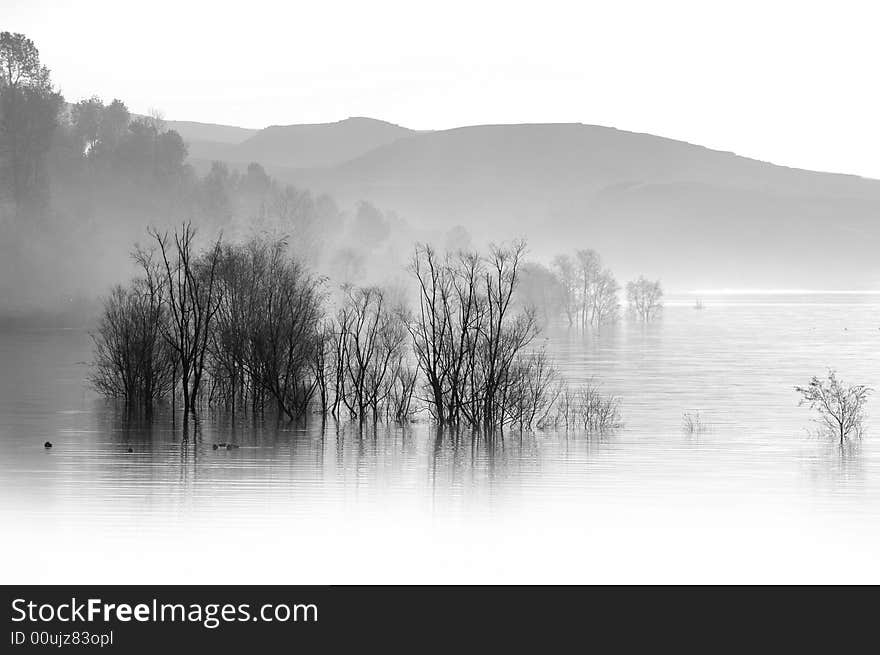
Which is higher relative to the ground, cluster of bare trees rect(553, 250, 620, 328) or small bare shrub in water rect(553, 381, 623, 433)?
cluster of bare trees rect(553, 250, 620, 328)

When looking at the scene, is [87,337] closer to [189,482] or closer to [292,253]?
[292,253]

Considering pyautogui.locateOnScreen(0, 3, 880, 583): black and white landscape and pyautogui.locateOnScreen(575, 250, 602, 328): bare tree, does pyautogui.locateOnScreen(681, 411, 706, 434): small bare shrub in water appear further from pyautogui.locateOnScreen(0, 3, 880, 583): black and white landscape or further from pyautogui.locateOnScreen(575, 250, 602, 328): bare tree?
Result: pyautogui.locateOnScreen(575, 250, 602, 328): bare tree

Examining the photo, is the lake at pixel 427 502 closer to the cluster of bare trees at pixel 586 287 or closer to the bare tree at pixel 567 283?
the bare tree at pixel 567 283

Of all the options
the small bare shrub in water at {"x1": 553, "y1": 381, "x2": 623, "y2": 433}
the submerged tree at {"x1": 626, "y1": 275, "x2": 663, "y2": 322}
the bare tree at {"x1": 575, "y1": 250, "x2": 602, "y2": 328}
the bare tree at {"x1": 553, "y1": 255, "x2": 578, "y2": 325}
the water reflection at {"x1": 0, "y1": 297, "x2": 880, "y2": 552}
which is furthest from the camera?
the submerged tree at {"x1": 626, "y1": 275, "x2": 663, "y2": 322}

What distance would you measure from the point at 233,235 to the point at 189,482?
89.4 metres

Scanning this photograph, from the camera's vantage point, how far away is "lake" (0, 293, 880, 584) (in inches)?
779

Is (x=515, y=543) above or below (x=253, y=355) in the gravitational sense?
below

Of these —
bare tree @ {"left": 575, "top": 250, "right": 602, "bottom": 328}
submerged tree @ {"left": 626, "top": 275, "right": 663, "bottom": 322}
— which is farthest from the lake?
submerged tree @ {"left": 626, "top": 275, "right": 663, "bottom": 322}

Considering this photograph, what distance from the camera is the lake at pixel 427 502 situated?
19.8 m

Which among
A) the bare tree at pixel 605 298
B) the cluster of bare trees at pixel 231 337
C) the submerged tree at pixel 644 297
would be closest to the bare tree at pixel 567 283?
the bare tree at pixel 605 298

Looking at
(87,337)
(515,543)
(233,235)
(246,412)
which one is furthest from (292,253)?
(515,543)

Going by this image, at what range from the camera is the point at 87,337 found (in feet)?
347

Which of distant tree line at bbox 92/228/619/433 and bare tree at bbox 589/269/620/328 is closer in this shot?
distant tree line at bbox 92/228/619/433

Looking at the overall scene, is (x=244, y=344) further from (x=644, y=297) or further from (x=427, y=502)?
(x=644, y=297)
